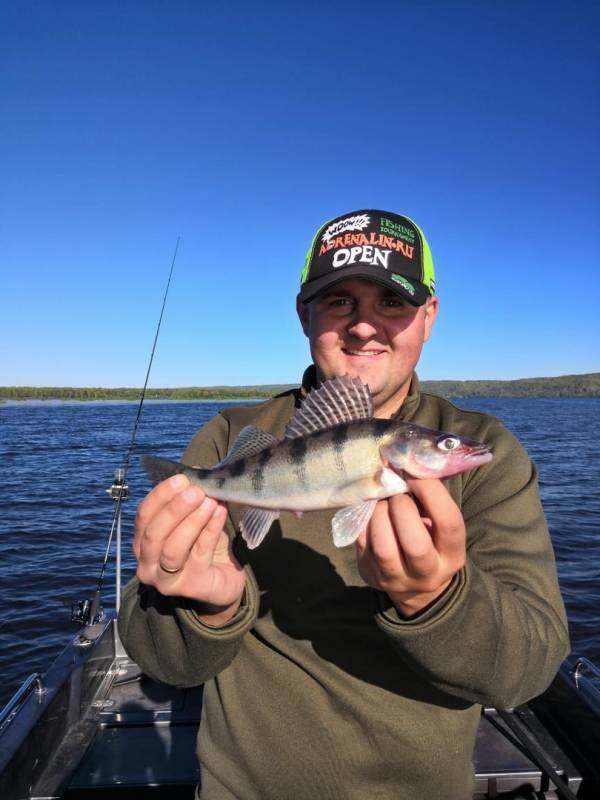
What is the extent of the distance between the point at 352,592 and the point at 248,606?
0.60 m

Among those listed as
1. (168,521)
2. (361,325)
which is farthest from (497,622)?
(361,325)

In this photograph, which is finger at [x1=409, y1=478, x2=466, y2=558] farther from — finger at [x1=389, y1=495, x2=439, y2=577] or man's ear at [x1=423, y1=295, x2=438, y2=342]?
man's ear at [x1=423, y1=295, x2=438, y2=342]

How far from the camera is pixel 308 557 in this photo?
11.0ft

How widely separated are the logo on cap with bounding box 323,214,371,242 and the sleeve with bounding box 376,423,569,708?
1981mm

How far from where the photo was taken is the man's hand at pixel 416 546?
2.43m

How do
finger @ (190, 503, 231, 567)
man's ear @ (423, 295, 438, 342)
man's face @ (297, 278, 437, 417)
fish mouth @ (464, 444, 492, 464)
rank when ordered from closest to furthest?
finger @ (190, 503, 231, 567), fish mouth @ (464, 444, 492, 464), man's face @ (297, 278, 437, 417), man's ear @ (423, 295, 438, 342)

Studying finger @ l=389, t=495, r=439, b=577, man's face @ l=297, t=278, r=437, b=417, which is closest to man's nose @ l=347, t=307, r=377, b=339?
man's face @ l=297, t=278, r=437, b=417

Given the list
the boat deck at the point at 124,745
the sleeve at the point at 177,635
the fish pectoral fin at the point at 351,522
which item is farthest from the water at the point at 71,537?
the fish pectoral fin at the point at 351,522

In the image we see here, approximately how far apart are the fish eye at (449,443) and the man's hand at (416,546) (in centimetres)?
59

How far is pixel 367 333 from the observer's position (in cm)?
357

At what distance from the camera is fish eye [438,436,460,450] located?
10.2ft

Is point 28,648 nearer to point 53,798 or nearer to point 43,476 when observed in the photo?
point 53,798

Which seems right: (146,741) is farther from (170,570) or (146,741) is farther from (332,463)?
(332,463)

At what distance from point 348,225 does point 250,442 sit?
63.8 inches
